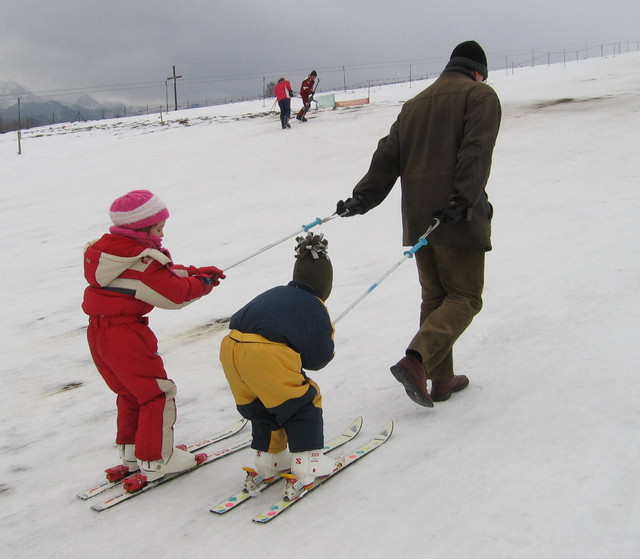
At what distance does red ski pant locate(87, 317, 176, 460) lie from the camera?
281 cm

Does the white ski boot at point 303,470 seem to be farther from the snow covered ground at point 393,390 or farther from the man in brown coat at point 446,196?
the man in brown coat at point 446,196

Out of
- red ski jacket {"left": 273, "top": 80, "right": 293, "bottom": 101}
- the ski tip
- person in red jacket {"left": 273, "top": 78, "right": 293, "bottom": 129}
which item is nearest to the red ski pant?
the ski tip

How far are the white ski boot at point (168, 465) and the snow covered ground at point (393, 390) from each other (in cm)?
7

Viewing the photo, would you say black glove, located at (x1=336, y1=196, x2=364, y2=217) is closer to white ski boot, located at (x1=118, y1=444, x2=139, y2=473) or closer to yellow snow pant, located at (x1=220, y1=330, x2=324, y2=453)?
yellow snow pant, located at (x1=220, y1=330, x2=324, y2=453)

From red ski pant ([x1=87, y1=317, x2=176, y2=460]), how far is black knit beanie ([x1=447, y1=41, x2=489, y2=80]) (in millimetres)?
2101

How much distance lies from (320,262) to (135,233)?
33.1 inches

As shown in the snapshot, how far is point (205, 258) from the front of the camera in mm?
7430

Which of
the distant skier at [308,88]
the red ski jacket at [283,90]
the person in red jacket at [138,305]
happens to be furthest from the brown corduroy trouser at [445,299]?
the distant skier at [308,88]

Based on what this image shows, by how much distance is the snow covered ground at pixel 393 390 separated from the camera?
234cm

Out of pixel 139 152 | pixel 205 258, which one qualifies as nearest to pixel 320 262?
pixel 205 258

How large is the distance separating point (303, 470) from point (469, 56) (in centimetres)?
→ 227

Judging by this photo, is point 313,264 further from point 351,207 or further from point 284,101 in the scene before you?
point 284,101

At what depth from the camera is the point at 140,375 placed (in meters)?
2.85

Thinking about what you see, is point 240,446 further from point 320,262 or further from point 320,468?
point 320,262
